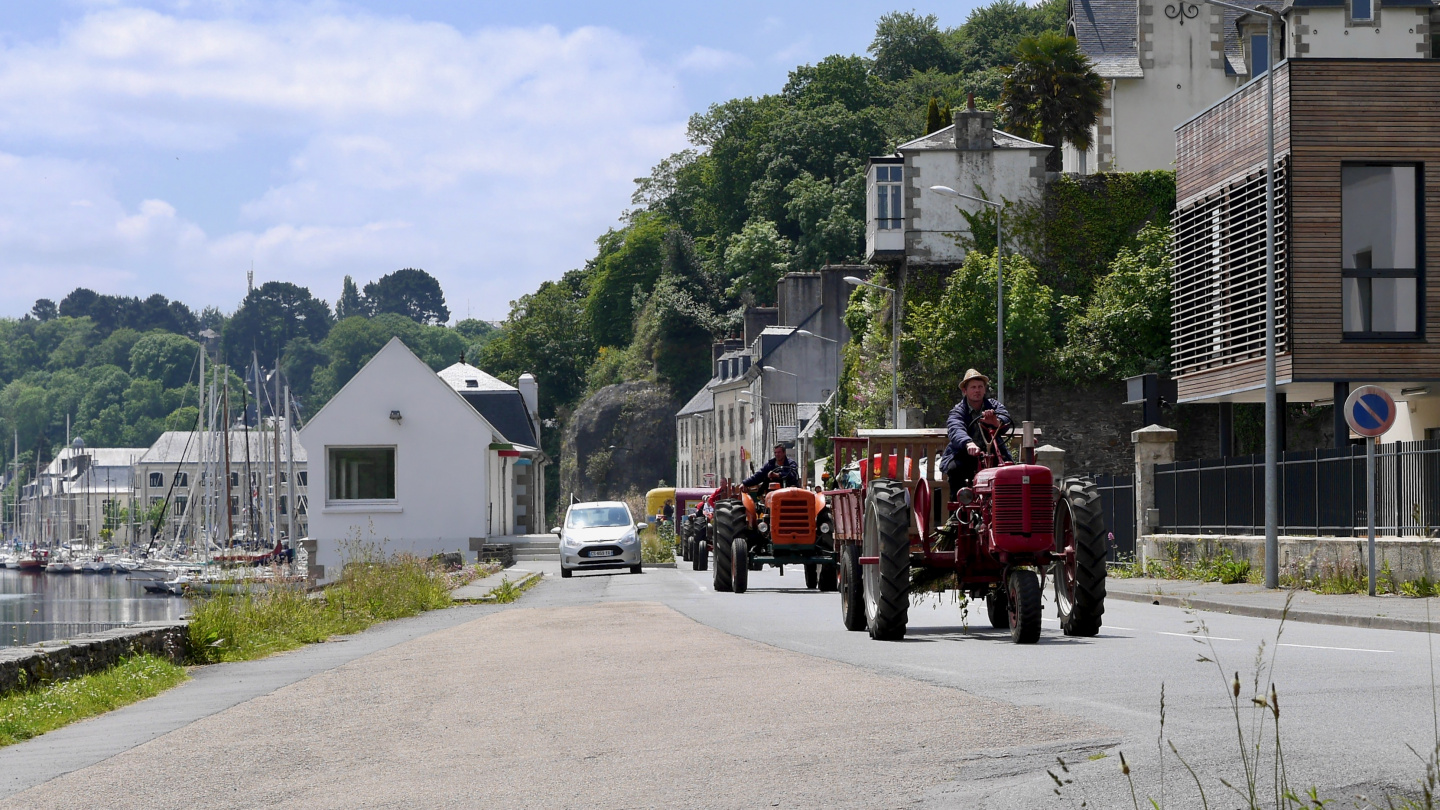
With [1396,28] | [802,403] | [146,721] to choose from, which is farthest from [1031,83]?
[146,721]

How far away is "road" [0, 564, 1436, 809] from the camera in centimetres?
659

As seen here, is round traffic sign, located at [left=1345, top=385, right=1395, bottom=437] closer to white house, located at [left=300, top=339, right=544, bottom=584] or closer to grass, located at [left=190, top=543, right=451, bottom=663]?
Result: grass, located at [left=190, top=543, right=451, bottom=663]

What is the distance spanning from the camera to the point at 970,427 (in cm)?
1364

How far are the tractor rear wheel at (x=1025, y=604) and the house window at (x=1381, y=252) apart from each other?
17725mm

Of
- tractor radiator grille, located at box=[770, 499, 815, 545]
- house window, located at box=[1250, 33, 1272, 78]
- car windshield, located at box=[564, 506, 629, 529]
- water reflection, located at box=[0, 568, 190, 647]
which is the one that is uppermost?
house window, located at box=[1250, 33, 1272, 78]

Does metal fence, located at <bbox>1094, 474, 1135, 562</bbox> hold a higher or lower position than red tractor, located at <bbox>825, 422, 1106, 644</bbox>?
lower

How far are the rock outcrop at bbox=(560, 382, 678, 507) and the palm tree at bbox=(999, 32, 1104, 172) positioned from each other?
176 ft

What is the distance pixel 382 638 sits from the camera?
711 inches

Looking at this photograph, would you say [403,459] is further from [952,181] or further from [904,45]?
[904,45]

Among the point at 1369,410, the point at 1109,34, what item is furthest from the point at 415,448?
the point at 1369,410

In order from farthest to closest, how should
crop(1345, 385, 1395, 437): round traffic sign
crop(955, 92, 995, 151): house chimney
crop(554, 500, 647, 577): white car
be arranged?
1. crop(955, 92, 995, 151): house chimney
2. crop(554, 500, 647, 577): white car
3. crop(1345, 385, 1395, 437): round traffic sign

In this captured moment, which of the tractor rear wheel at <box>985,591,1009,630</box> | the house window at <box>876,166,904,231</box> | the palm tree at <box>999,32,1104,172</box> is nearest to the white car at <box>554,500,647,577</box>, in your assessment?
the house window at <box>876,166,904,231</box>

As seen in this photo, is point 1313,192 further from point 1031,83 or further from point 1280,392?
point 1031,83

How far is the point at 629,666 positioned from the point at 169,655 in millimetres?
4962
